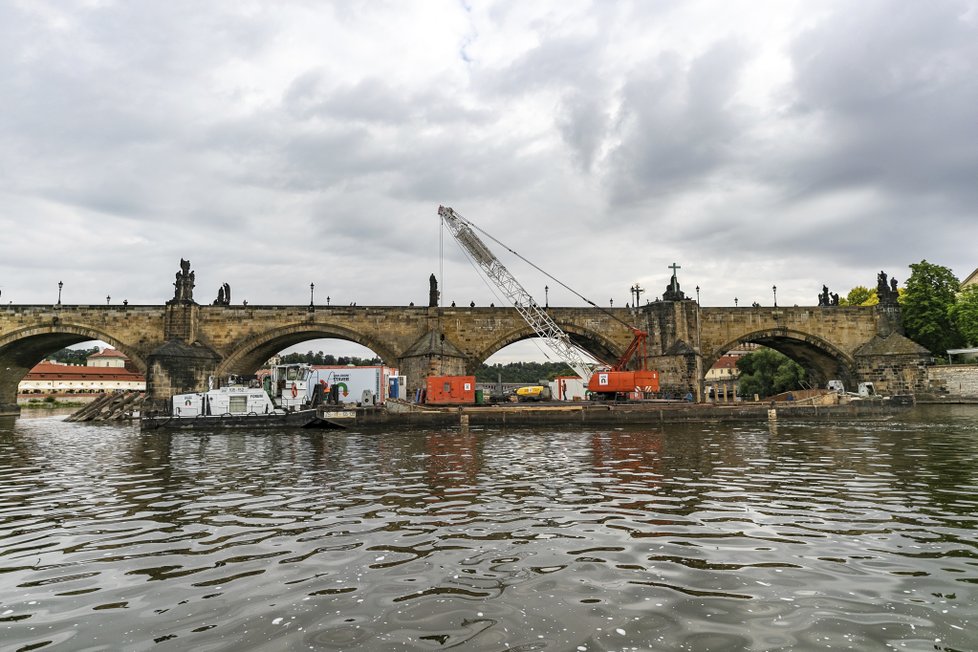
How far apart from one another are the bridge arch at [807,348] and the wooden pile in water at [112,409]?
147 ft

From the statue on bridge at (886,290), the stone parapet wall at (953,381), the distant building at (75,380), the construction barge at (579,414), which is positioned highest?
the statue on bridge at (886,290)

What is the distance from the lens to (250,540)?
7.09 m

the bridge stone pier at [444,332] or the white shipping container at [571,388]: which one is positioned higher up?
the bridge stone pier at [444,332]

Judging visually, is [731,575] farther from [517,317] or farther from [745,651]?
[517,317]

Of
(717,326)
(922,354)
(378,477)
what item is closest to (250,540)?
(378,477)

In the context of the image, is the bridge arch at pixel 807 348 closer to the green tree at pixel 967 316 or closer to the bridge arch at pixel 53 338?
the green tree at pixel 967 316

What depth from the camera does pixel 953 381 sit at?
44.2 m

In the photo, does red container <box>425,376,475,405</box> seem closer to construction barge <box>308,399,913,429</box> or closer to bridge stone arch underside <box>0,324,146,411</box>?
construction barge <box>308,399,913,429</box>

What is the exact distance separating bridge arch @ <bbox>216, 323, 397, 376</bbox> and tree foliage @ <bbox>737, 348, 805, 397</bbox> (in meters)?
47.0

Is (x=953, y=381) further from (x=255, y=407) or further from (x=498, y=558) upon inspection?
(x=498, y=558)

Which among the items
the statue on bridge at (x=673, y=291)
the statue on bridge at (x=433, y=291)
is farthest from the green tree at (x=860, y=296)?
the statue on bridge at (x=433, y=291)

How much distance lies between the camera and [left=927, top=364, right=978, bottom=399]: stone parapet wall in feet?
143

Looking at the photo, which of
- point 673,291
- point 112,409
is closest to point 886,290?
point 673,291

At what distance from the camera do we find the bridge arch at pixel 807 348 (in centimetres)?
4484
